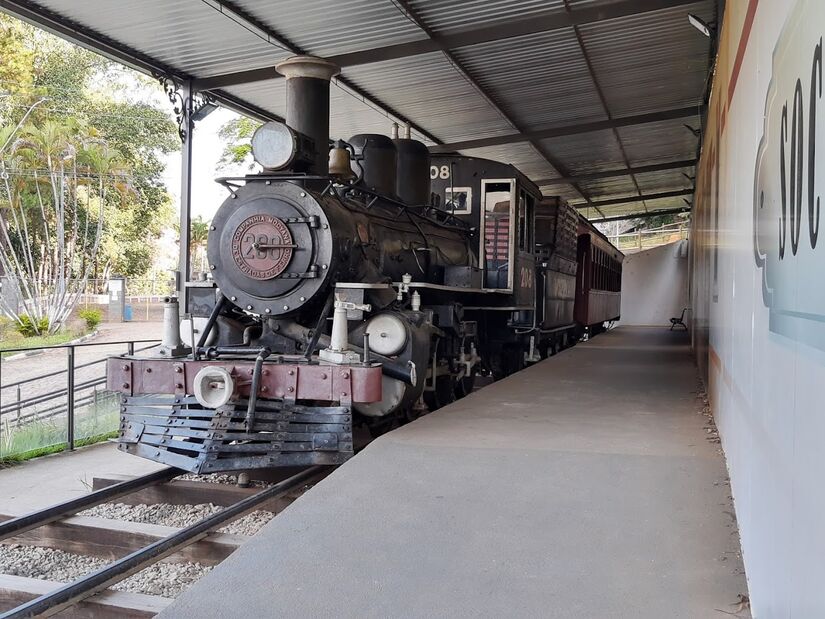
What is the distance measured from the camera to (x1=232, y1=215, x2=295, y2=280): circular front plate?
5.76m

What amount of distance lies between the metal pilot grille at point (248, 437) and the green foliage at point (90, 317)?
23.0m

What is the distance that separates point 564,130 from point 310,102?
9492mm

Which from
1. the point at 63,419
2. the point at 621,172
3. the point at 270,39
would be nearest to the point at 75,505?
the point at 63,419

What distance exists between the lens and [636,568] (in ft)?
9.23

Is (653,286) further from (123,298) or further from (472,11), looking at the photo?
(472,11)

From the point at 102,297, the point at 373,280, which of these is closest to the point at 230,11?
the point at 373,280

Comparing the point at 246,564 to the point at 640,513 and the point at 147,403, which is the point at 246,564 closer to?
the point at 640,513

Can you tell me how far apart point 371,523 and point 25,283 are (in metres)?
23.8

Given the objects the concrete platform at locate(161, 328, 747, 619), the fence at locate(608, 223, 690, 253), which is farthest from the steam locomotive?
the fence at locate(608, 223, 690, 253)

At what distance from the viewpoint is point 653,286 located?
28828 mm

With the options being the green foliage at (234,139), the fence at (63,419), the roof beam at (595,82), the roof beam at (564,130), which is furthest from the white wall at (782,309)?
the green foliage at (234,139)

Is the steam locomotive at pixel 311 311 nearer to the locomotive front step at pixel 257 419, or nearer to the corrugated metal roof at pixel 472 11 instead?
the locomotive front step at pixel 257 419

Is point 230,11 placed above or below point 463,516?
above

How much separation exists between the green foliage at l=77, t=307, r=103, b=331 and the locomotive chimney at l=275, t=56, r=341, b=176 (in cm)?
2236
